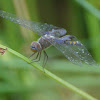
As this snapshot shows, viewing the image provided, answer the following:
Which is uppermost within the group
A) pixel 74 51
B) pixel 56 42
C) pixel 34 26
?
pixel 34 26

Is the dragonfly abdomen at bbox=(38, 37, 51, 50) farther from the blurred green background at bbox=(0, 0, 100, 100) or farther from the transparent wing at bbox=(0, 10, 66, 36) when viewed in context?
the blurred green background at bbox=(0, 0, 100, 100)

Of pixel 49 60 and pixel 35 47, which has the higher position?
pixel 49 60

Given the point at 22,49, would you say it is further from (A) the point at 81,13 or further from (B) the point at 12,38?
(A) the point at 81,13

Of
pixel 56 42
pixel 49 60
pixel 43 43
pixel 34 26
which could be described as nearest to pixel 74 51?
pixel 56 42

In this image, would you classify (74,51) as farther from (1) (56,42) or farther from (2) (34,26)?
(2) (34,26)

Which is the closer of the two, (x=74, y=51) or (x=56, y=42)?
(x=74, y=51)

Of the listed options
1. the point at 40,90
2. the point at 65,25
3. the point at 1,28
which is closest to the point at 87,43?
the point at 65,25

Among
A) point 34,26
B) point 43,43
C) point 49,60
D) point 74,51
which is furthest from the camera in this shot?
point 49,60
